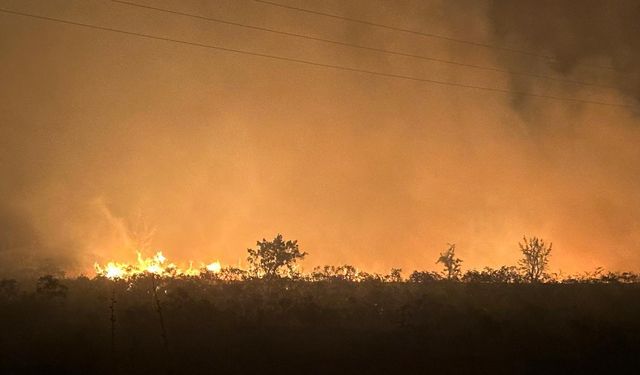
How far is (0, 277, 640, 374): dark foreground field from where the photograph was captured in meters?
17.3

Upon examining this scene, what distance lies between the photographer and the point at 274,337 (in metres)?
20.0

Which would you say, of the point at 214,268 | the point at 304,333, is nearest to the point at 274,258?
the point at 214,268

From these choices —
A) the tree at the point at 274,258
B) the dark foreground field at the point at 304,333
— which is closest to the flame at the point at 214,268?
the tree at the point at 274,258

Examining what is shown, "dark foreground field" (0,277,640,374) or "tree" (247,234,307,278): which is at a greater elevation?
"tree" (247,234,307,278)

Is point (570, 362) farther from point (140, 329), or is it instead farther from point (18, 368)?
point (18, 368)

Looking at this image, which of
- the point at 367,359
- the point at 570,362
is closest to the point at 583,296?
the point at 570,362

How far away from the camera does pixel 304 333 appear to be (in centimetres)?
2067

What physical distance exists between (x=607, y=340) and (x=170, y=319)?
52.3ft

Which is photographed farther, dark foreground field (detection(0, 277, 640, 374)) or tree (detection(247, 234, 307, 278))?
tree (detection(247, 234, 307, 278))

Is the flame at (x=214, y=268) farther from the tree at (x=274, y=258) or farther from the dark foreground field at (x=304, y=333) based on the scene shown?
the dark foreground field at (x=304, y=333)

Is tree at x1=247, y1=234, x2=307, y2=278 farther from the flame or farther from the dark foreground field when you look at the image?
the dark foreground field

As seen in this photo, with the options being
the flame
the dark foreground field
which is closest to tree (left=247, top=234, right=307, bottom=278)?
the flame

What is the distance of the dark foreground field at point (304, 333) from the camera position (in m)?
17.3

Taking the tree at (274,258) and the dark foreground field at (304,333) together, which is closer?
the dark foreground field at (304,333)
